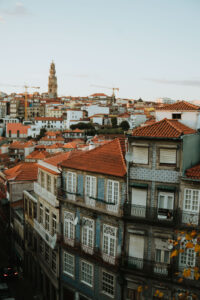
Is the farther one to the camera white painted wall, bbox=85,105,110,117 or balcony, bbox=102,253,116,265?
white painted wall, bbox=85,105,110,117

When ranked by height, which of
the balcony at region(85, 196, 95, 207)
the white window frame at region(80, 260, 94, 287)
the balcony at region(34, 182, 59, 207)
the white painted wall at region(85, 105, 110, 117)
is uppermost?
the white painted wall at region(85, 105, 110, 117)

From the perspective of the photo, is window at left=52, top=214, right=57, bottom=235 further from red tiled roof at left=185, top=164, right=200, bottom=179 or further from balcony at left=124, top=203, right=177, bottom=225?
red tiled roof at left=185, top=164, right=200, bottom=179

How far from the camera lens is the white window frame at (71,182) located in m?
16.2

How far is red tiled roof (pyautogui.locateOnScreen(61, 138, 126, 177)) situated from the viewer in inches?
572

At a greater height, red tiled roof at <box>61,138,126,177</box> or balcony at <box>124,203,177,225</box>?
red tiled roof at <box>61,138,126,177</box>

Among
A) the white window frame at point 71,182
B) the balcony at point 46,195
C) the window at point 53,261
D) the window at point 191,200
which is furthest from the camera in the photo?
the window at point 53,261

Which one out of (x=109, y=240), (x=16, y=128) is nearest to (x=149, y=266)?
(x=109, y=240)

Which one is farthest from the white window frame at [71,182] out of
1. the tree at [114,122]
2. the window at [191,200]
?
the tree at [114,122]

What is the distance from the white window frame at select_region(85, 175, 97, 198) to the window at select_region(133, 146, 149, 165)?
255 cm

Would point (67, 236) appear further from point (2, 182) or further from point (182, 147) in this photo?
point (2, 182)

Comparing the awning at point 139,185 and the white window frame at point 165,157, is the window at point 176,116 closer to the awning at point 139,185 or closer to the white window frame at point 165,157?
the white window frame at point 165,157

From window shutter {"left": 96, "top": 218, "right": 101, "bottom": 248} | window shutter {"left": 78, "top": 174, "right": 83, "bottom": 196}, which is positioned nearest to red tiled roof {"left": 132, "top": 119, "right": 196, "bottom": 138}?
window shutter {"left": 78, "top": 174, "right": 83, "bottom": 196}

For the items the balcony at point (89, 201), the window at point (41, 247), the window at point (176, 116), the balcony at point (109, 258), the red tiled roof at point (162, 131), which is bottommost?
the window at point (41, 247)

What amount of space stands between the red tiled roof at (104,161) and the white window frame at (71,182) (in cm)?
47
